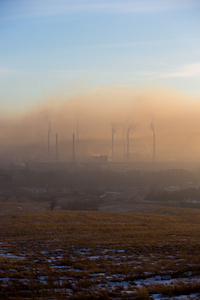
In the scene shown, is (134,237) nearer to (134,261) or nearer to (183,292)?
(134,261)

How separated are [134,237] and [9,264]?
803cm

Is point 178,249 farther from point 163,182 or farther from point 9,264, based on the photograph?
point 163,182

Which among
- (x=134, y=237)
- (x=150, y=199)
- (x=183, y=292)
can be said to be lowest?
(x=150, y=199)

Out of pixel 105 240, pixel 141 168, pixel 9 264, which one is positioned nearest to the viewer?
pixel 9 264

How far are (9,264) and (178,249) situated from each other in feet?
22.8

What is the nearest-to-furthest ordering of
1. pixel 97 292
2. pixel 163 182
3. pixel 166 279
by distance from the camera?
pixel 97 292 → pixel 166 279 → pixel 163 182

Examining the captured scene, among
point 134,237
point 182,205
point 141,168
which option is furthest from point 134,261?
point 141,168

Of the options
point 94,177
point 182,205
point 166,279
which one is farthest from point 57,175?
point 166,279

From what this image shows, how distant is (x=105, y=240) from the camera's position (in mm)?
15922

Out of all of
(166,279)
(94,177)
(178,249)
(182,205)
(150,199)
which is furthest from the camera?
(94,177)

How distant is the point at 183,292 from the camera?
7.57 m

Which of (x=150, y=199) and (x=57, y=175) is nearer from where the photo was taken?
(x=150, y=199)

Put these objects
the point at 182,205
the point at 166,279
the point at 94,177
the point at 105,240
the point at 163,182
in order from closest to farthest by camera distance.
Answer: the point at 166,279 < the point at 105,240 < the point at 182,205 < the point at 163,182 < the point at 94,177

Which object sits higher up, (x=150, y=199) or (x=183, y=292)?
(x=183, y=292)
